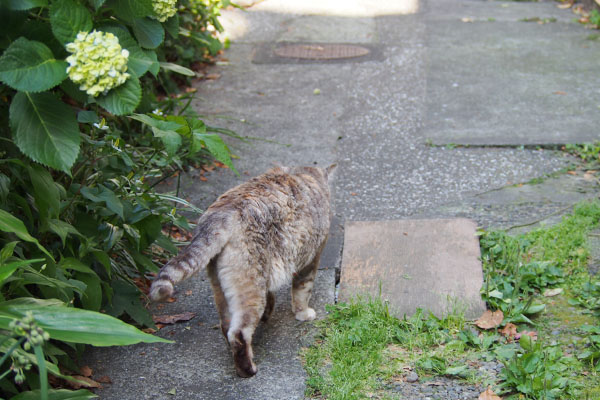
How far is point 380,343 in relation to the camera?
146 inches

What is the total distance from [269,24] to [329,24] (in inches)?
35.3

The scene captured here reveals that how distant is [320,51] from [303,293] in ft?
17.0

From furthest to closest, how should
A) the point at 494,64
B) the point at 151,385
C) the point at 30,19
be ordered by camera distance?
the point at 494,64 < the point at 151,385 < the point at 30,19

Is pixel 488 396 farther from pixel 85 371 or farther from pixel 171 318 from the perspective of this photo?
pixel 85 371

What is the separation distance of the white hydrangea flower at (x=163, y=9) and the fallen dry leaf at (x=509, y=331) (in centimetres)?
258

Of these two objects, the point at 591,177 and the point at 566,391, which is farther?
the point at 591,177

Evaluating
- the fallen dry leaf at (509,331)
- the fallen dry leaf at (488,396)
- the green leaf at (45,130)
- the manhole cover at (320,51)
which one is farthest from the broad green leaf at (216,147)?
the manhole cover at (320,51)

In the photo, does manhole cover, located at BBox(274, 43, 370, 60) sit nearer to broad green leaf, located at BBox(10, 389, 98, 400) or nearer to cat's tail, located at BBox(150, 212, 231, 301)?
cat's tail, located at BBox(150, 212, 231, 301)

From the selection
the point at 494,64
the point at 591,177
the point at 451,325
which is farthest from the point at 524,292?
the point at 494,64

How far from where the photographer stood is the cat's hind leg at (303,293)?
4043 millimetres

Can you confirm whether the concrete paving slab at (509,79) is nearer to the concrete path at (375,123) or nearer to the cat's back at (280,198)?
the concrete path at (375,123)

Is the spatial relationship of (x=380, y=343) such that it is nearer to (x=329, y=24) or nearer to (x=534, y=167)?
(x=534, y=167)

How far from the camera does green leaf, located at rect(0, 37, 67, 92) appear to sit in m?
2.51

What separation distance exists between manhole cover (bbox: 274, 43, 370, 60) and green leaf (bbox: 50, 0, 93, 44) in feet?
19.0
